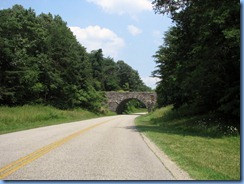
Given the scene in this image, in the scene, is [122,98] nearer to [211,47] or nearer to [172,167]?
[211,47]

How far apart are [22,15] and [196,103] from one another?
1263 inches

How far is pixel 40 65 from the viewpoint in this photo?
48000 millimetres

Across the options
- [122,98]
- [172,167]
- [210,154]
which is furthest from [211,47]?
[122,98]

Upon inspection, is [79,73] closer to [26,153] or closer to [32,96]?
[32,96]

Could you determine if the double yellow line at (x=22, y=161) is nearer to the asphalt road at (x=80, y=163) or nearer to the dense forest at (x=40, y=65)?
the asphalt road at (x=80, y=163)

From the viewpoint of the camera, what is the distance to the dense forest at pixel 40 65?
3909 centimetres

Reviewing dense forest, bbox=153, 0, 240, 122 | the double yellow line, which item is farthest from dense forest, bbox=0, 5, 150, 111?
the double yellow line

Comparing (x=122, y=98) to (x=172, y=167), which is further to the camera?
(x=122, y=98)

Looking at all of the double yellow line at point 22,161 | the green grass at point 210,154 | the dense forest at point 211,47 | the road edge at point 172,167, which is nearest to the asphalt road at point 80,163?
the double yellow line at point 22,161

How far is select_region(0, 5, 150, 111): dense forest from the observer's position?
3909cm

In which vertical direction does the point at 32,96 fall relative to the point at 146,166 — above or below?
above

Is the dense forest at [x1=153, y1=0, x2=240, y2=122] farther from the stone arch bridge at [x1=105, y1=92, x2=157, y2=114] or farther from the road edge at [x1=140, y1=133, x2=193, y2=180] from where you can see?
the stone arch bridge at [x1=105, y1=92, x2=157, y2=114]

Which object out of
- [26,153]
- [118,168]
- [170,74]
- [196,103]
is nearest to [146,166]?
[118,168]

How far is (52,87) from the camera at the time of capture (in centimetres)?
5016
